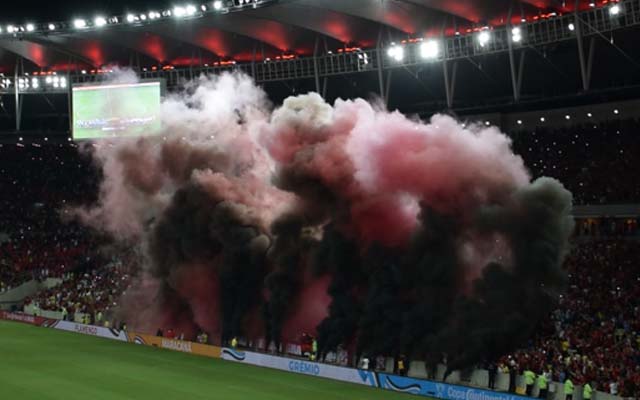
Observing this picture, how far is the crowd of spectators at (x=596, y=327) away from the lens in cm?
2992

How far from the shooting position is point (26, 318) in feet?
194

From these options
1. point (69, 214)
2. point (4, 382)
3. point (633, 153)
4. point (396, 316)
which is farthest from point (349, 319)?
point (69, 214)

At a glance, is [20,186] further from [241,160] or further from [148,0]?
[241,160]

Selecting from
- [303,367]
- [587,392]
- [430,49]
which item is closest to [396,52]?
[430,49]

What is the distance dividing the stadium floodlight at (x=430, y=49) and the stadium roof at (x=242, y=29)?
1.00 meters

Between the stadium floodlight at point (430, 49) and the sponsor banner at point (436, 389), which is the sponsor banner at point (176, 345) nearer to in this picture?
the sponsor banner at point (436, 389)

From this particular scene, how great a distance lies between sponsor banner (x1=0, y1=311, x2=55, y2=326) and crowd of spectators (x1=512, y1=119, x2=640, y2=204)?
33303 millimetres

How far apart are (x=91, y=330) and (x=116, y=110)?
1421cm

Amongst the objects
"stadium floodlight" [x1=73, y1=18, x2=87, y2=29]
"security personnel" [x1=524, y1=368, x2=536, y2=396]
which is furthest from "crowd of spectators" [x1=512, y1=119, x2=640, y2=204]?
"stadium floodlight" [x1=73, y1=18, x2=87, y2=29]

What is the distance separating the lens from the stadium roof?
5372 centimetres

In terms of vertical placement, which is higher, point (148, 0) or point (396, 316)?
point (148, 0)

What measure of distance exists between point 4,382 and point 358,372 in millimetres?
13956

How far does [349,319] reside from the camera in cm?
3828

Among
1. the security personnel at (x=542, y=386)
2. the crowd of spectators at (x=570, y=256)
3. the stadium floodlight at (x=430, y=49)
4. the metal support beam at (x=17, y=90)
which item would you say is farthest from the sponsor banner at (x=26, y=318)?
the security personnel at (x=542, y=386)
